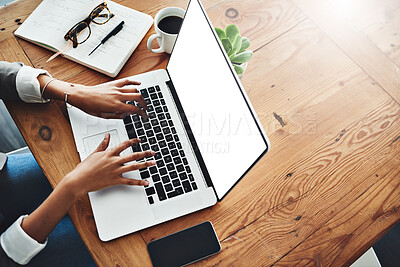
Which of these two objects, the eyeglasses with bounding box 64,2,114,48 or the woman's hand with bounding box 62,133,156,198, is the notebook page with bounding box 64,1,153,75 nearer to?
the eyeglasses with bounding box 64,2,114,48

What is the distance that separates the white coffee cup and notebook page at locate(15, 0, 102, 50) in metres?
0.22

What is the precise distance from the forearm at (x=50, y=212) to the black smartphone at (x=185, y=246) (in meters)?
0.21

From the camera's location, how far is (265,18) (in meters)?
0.96

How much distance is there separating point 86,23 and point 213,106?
0.48 m

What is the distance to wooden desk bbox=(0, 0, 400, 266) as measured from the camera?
725mm

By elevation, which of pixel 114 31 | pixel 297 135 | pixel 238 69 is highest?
pixel 114 31

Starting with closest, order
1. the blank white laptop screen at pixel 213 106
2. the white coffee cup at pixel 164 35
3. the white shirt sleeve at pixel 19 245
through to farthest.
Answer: the blank white laptop screen at pixel 213 106
the white shirt sleeve at pixel 19 245
the white coffee cup at pixel 164 35

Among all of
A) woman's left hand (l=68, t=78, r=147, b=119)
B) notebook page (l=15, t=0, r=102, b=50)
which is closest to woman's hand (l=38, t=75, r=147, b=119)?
woman's left hand (l=68, t=78, r=147, b=119)

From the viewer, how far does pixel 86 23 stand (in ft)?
2.79

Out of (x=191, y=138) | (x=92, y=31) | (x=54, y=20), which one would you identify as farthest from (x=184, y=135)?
(x=54, y=20)

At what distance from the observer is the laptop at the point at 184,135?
1.92 ft

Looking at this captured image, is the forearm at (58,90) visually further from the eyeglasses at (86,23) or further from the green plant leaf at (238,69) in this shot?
the green plant leaf at (238,69)

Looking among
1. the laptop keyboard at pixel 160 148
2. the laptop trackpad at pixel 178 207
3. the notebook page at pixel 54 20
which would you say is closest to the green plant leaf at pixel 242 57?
the laptop keyboard at pixel 160 148

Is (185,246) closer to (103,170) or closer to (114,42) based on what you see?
(103,170)
